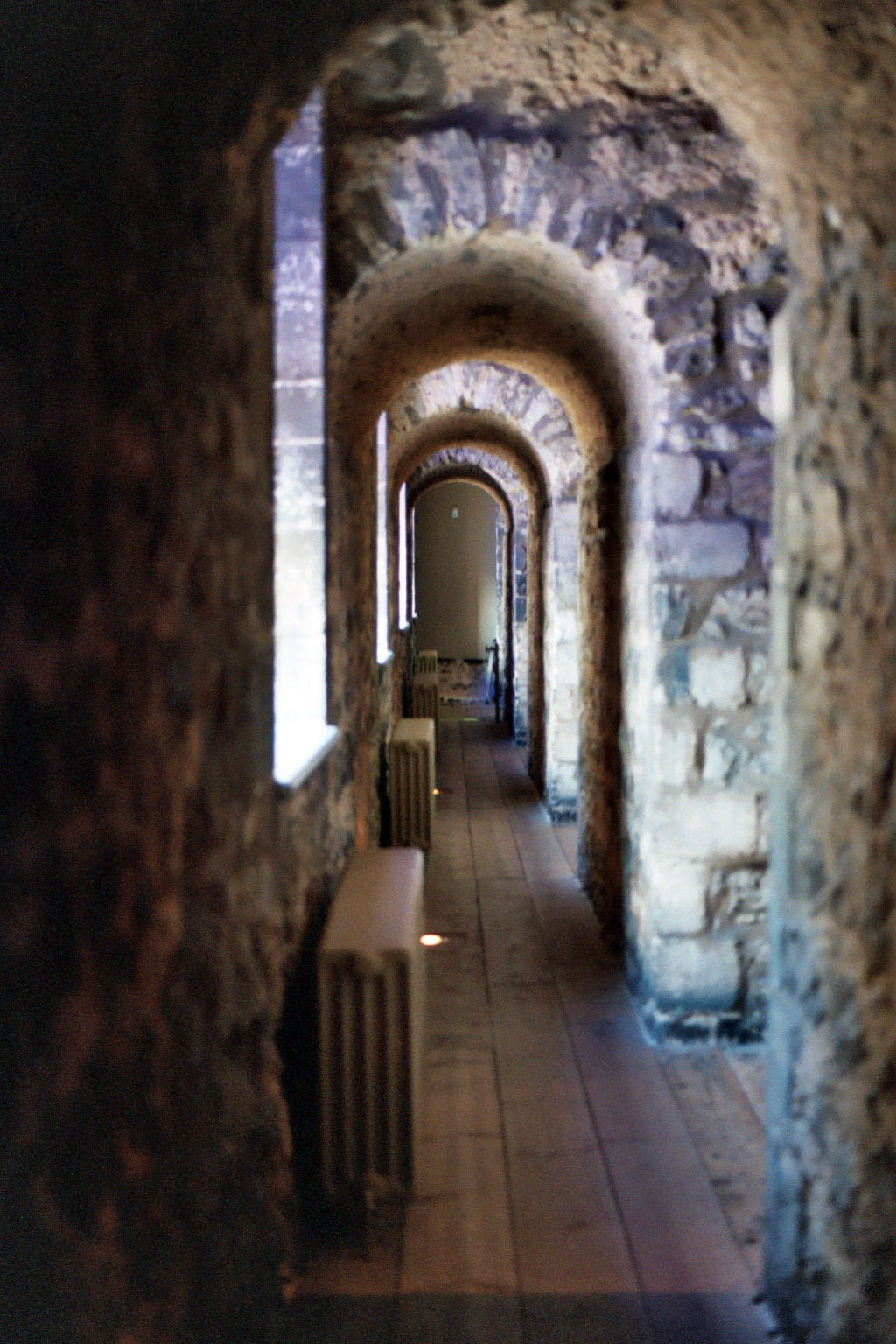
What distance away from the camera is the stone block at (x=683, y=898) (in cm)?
341

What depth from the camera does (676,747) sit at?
11.2 ft

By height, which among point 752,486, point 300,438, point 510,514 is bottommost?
point 752,486

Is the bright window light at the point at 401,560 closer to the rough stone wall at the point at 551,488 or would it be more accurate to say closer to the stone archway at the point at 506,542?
the stone archway at the point at 506,542

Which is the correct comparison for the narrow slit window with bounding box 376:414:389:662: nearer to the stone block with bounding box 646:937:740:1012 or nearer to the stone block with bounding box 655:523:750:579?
the stone block with bounding box 655:523:750:579

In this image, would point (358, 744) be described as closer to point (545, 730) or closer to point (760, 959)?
point (760, 959)

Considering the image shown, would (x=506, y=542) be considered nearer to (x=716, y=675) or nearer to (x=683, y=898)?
(x=716, y=675)

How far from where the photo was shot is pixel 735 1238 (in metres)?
2.41

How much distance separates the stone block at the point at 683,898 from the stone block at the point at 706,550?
1.00m

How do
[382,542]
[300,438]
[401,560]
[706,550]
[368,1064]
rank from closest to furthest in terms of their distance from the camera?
[368,1064], [300,438], [706,550], [382,542], [401,560]

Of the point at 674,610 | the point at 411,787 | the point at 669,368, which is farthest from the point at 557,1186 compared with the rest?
the point at 411,787

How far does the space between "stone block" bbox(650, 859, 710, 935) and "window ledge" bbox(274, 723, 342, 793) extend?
4.09 feet

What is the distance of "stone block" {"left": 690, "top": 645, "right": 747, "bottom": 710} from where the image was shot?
3398mm

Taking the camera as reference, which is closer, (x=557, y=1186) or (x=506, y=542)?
A: (x=557, y=1186)

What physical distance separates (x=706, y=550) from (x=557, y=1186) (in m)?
2.02
